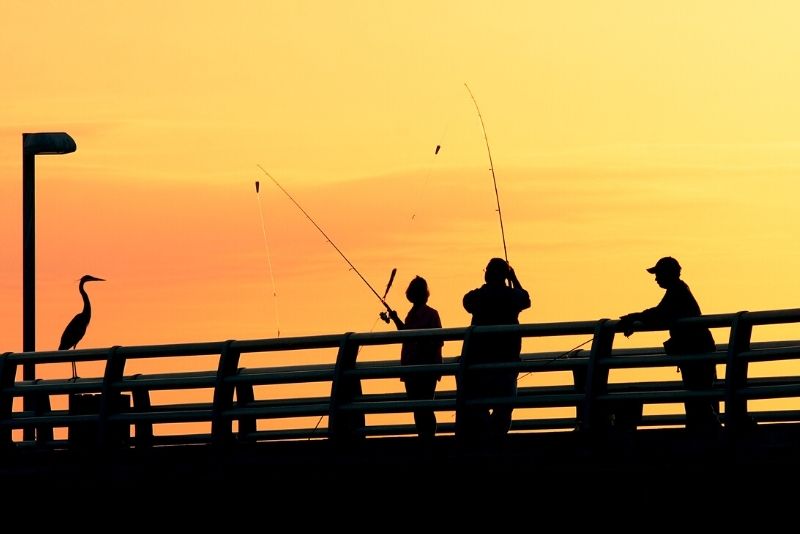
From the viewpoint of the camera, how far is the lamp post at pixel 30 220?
99.9ft

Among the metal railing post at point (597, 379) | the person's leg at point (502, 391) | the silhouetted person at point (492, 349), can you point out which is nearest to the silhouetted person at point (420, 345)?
the silhouetted person at point (492, 349)

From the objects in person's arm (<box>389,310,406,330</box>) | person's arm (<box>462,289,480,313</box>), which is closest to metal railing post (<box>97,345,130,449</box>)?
person's arm (<box>389,310,406,330</box>)

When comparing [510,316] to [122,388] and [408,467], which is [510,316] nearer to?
[408,467]

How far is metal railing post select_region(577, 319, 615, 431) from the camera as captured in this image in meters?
21.3

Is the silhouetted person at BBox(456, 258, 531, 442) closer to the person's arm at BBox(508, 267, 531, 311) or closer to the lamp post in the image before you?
the person's arm at BBox(508, 267, 531, 311)

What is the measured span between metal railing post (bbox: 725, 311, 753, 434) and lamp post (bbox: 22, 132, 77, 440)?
36.7 ft

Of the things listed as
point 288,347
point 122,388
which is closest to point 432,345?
point 288,347

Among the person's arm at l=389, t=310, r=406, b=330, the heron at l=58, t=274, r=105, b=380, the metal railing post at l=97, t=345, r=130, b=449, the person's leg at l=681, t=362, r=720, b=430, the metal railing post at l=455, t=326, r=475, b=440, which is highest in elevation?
the heron at l=58, t=274, r=105, b=380

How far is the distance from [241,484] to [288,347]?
1459 mm

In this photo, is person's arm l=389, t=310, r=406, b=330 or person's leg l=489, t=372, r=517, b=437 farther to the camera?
person's arm l=389, t=310, r=406, b=330

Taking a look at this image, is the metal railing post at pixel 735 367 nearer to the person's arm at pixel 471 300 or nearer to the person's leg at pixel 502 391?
the person's leg at pixel 502 391

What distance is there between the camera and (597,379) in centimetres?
2147

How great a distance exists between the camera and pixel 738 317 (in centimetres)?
2064

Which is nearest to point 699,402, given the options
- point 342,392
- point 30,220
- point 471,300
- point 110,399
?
point 471,300
